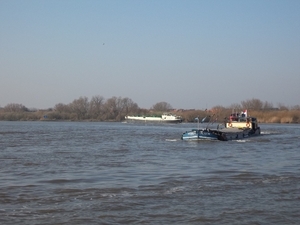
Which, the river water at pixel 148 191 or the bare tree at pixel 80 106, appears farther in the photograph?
the bare tree at pixel 80 106

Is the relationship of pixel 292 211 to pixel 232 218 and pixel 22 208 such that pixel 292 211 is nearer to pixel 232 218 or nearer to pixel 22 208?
pixel 232 218

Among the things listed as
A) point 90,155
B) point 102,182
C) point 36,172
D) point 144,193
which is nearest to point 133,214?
point 144,193

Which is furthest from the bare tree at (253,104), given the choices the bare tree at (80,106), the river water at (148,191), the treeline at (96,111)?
the river water at (148,191)

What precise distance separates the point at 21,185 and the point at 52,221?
5.48 meters

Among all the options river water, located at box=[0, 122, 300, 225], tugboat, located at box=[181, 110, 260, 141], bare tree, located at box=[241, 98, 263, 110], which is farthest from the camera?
bare tree, located at box=[241, 98, 263, 110]

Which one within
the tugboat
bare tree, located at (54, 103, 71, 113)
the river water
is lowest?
the river water

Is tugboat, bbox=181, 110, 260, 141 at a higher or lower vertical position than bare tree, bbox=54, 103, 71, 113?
lower

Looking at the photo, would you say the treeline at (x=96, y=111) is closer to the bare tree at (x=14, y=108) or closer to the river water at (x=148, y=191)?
the bare tree at (x=14, y=108)

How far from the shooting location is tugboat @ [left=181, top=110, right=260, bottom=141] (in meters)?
41.6

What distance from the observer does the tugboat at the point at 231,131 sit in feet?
137

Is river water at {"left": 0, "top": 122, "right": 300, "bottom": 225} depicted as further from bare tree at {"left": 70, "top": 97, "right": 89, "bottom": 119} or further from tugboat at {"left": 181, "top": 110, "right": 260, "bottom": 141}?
bare tree at {"left": 70, "top": 97, "right": 89, "bottom": 119}

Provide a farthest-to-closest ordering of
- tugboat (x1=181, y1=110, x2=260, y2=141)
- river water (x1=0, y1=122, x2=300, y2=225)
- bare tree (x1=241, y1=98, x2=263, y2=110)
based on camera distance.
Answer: bare tree (x1=241, y1=98, x2=263, y2=110), tugboat (x1=181, y1=110, x2=260, y2=141), river water (x1=0, y1=122, x2=300, y2=225)

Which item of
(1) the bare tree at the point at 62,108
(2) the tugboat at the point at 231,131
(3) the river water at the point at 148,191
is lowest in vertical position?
(3) the river water at the point at 148,191

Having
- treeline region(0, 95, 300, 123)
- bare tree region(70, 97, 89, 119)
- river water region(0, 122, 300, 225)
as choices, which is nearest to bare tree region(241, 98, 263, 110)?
treeline region(0, 95, 300, 123)
